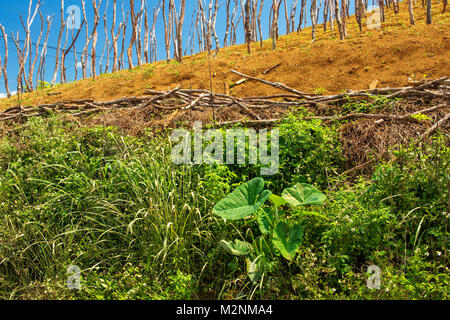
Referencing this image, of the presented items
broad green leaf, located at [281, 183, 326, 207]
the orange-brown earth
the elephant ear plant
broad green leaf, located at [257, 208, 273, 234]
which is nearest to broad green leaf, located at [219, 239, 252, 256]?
the elephant ear plant

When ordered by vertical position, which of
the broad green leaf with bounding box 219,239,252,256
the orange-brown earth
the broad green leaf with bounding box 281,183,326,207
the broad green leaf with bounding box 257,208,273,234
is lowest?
the broad green leaf with bounding box 219,239,252,256

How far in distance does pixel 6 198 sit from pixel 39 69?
15.3 metres

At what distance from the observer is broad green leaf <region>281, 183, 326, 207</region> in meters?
2.34

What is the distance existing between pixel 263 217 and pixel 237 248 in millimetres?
309

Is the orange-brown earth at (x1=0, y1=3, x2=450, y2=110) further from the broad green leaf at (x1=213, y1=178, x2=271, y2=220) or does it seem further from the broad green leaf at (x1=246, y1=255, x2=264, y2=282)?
the broad green leaf at (x1=246, y1=255, x2=264, y2=282)

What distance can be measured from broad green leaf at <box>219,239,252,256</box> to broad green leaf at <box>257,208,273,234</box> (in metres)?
0.16

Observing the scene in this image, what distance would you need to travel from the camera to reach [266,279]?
224 cm

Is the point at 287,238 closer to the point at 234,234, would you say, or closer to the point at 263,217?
the point at 263,217

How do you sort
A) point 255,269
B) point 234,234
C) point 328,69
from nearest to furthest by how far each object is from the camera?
point 255,269 → point 234,234 → point 328,69

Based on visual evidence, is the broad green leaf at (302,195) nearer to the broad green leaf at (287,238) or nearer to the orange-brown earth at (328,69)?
the broad green leaf at (287,238)

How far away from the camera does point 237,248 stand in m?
2.30

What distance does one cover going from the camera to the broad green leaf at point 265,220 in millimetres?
2381

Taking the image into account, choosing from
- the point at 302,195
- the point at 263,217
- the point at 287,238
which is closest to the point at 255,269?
the point at 287,238
